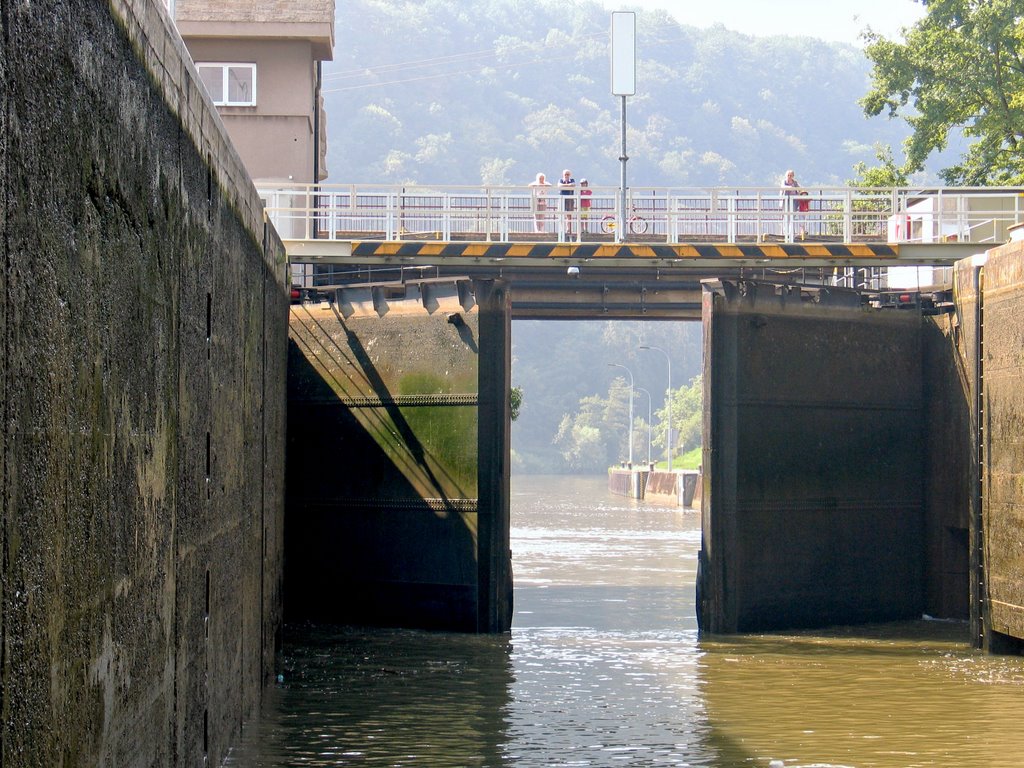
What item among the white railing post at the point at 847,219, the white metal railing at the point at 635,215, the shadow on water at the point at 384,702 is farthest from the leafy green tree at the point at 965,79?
the shadow on water at the point at 384,702

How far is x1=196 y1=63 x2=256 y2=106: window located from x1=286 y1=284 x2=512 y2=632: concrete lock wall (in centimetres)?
880

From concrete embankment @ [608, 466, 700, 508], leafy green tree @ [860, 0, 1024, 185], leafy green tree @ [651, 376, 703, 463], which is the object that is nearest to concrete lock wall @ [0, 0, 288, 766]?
leafy green tree @ [860, 0, 1024, 185]

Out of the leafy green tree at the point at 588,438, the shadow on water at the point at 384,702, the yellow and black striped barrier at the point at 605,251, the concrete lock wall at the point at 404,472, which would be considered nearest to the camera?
the shadow on water at the point at 384,702

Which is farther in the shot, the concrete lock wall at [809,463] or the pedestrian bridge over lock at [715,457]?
the concrete lock wall at [809,463]

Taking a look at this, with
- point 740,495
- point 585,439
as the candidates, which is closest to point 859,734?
point 740,495

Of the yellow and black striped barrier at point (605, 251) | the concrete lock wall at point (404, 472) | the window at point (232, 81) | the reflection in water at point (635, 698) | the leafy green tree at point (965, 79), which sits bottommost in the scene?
the reflection in water at point (635, 698)

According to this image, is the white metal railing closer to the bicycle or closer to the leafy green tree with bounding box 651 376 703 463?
the bicycle

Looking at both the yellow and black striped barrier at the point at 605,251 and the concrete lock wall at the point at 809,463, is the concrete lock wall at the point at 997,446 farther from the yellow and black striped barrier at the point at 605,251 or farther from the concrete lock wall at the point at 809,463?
the yellow and black striped barrier at the point at 605,251

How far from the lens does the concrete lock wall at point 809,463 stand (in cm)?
1722

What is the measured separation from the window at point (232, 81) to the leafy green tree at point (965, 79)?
13747mm

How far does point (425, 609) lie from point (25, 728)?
511 inches

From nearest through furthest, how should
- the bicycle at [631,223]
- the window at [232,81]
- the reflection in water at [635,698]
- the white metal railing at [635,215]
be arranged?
the reflection in water at [635,698] < the white metal railing at [635,215] < the bicycle at [631,223] < the window at [232,81]

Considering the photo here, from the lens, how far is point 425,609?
17.0 meters

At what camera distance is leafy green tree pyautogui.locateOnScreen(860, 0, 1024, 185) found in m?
31.3
